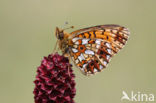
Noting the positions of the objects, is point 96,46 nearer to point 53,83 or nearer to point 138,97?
point 53,83

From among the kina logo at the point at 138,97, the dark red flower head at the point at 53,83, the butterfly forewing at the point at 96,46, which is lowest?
the dark red flower head at the point at 53,83

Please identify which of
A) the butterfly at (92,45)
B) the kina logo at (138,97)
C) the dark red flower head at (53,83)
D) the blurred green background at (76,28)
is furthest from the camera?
the blurred green background at (76,28)

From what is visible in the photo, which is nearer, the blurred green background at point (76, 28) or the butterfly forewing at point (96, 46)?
the butterfly forewing at point (96, 46)

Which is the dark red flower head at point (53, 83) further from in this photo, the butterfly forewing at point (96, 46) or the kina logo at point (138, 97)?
the kina logo at point (138, 97)

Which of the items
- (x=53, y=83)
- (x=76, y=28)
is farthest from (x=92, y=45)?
(x=76, y=28)

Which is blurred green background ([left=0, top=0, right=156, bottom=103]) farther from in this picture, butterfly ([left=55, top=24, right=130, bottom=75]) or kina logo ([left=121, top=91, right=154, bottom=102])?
butterfly ([left=55, top=24, right=130, bottom=75])

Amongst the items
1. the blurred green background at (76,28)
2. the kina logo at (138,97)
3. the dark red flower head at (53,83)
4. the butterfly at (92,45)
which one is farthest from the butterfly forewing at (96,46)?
→ the blurred green background at (76,28)

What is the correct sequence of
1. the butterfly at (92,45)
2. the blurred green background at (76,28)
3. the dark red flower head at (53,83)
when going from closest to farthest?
the dark red flower head at (53,83) → the butterfly at (92,45) → the blurred green background at (76,28)

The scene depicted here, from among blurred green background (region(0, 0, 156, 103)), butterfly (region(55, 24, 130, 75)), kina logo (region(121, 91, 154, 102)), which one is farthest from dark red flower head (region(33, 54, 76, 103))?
blurred green background (region(0, 0, 156, 103))
